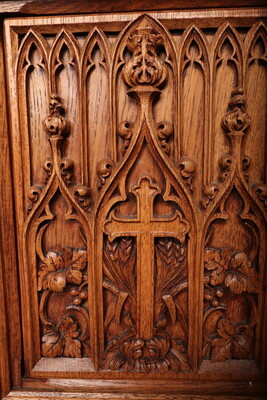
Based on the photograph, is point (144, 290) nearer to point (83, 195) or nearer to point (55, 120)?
point (83, 195)

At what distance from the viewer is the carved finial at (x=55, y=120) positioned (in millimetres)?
679

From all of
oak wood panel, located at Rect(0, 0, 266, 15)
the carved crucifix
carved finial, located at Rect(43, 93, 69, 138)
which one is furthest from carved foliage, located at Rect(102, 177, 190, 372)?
oak wood panel, located at Rect(0, 0, 266, 15)

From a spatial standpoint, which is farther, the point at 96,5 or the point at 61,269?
the point at 61,269

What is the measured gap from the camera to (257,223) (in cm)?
70

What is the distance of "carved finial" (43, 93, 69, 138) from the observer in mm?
679

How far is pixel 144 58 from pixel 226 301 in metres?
0.58

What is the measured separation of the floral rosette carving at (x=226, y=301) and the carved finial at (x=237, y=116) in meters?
0.27

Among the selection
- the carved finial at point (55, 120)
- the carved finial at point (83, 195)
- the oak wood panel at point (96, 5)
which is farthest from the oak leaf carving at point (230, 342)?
the oak wood panel at point (96, 5)

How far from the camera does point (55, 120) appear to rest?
2.23 feet

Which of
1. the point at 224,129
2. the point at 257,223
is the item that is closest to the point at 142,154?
the point at 224,129

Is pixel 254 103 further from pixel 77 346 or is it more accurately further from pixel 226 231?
pixel 77 346

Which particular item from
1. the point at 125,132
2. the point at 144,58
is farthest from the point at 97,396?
the point at 144,58

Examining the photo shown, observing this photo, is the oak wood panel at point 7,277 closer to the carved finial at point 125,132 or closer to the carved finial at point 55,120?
the carved finial at point 55,120

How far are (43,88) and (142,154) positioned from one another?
0.26 metres
